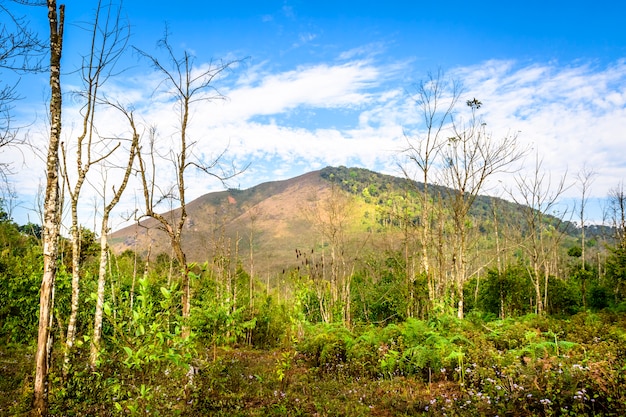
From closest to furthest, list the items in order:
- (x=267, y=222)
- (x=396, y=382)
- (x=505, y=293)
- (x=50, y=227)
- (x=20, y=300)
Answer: (x=50, y=227) < (x=396, y=382) < (x=20, y=300) < (x=505, y=293) < (x=267, y=222)

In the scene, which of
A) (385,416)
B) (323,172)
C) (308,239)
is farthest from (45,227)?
(323,172)

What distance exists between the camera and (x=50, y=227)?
5684mm

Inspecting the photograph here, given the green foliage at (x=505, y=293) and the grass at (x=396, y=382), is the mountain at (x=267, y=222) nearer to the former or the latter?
the green foliage at (x=505, y=293)

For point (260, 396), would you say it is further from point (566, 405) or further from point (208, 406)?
point (566, 405)

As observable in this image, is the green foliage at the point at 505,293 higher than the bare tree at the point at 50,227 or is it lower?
lower

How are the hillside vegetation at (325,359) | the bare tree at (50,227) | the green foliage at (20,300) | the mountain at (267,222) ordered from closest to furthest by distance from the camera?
1. the hillside vegetation at (325,359)
2. the bare tree at (50,227)
3. the green foliage at (20,300)
4. the mountain at (267,222)

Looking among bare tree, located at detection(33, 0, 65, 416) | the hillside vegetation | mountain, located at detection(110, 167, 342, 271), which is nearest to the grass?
the hillside vegetation

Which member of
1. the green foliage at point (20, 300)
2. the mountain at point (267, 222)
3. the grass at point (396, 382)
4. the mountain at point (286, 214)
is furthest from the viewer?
the mountain at point (267, 222)

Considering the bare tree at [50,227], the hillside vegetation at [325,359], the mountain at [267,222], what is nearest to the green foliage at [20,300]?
the hillside vegetation at [325,359]

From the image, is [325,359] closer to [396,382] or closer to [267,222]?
[396,382]

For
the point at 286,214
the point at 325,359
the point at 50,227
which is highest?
the point at 286,214

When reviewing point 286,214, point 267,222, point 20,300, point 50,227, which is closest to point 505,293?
point 50,227

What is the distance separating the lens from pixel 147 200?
331 inches

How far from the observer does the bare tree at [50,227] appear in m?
5.53
